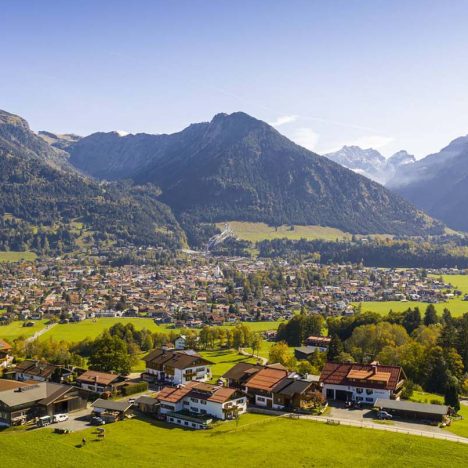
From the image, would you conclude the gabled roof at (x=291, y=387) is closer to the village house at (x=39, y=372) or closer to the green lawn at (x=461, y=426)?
the green lawn at (x=461, y=426)

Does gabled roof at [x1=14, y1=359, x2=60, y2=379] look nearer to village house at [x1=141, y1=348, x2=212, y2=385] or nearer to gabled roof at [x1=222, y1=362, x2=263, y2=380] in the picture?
village house at [x1=141, y1=348, x2=212, y2=385]

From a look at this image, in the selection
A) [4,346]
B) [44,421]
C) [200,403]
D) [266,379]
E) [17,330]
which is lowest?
[17,330]

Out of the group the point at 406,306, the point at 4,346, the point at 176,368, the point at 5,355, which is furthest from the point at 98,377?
the point at 406,306

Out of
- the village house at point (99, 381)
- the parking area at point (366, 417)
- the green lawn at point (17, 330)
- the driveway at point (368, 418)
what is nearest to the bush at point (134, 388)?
the village house at point (99, 381)

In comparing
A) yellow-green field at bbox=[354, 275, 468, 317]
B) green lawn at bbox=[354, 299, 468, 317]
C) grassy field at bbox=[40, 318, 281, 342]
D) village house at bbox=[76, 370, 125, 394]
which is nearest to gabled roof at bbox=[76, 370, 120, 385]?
village house at bbox=[76, 370, 125, 394]

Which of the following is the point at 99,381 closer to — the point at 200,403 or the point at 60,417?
the point at 60,417

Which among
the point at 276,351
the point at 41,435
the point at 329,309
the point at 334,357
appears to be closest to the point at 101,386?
the point at 41,435
